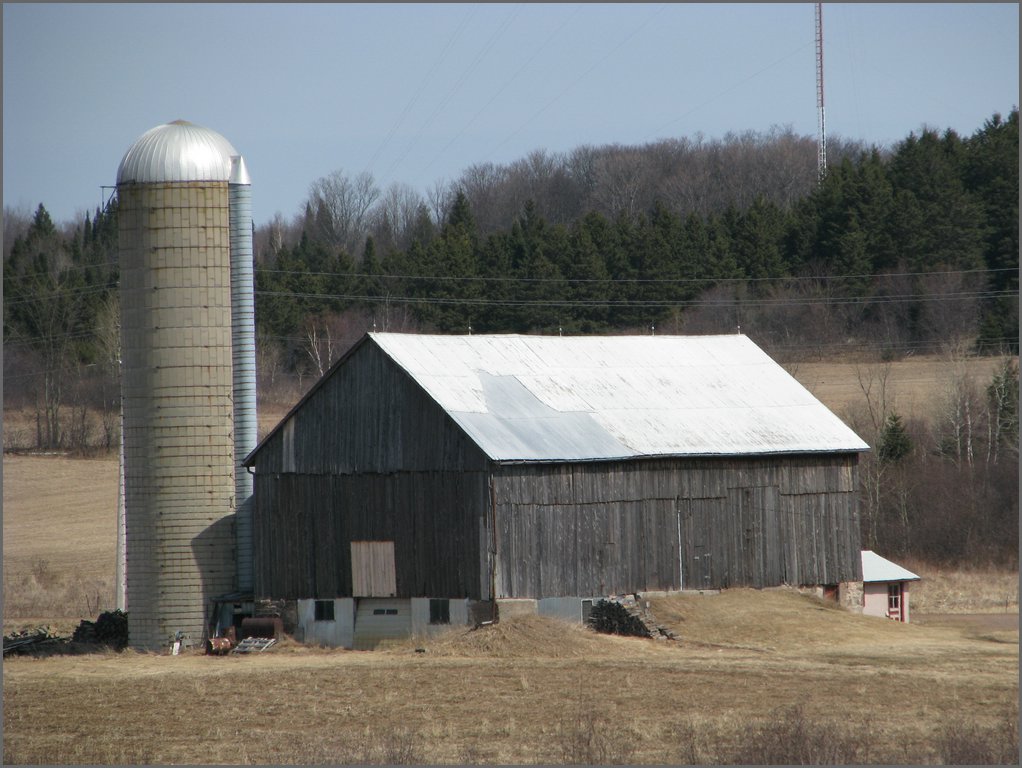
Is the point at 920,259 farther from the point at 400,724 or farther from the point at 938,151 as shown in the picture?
the point at 400,724

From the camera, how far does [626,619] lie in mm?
34438

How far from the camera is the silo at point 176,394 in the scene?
3591 centimetres

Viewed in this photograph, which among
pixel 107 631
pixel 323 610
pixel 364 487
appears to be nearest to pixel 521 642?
pixel 364 487

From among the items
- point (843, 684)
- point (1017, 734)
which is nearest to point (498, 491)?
point (843, 684)

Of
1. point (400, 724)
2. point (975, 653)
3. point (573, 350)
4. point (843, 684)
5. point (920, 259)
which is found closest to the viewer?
point (400, 724)

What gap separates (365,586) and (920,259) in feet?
158

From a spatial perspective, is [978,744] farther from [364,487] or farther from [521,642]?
[364,487]

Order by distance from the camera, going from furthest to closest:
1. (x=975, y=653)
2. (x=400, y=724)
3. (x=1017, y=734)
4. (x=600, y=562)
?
1. (x=600, y=562)
2. (x=975, y=653)
3. (x=400, y=724)
4. (x=1017, y=734)

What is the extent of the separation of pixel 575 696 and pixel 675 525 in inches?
416

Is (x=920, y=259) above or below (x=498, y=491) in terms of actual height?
above

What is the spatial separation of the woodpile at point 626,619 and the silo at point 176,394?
338 inches

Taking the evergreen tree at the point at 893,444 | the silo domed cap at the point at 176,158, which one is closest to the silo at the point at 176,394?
the silo domed cap at the point at 176,158

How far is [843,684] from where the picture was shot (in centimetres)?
2750

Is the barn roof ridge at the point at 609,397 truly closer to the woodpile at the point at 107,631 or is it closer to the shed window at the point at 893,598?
the shed window at the point at 893,598
